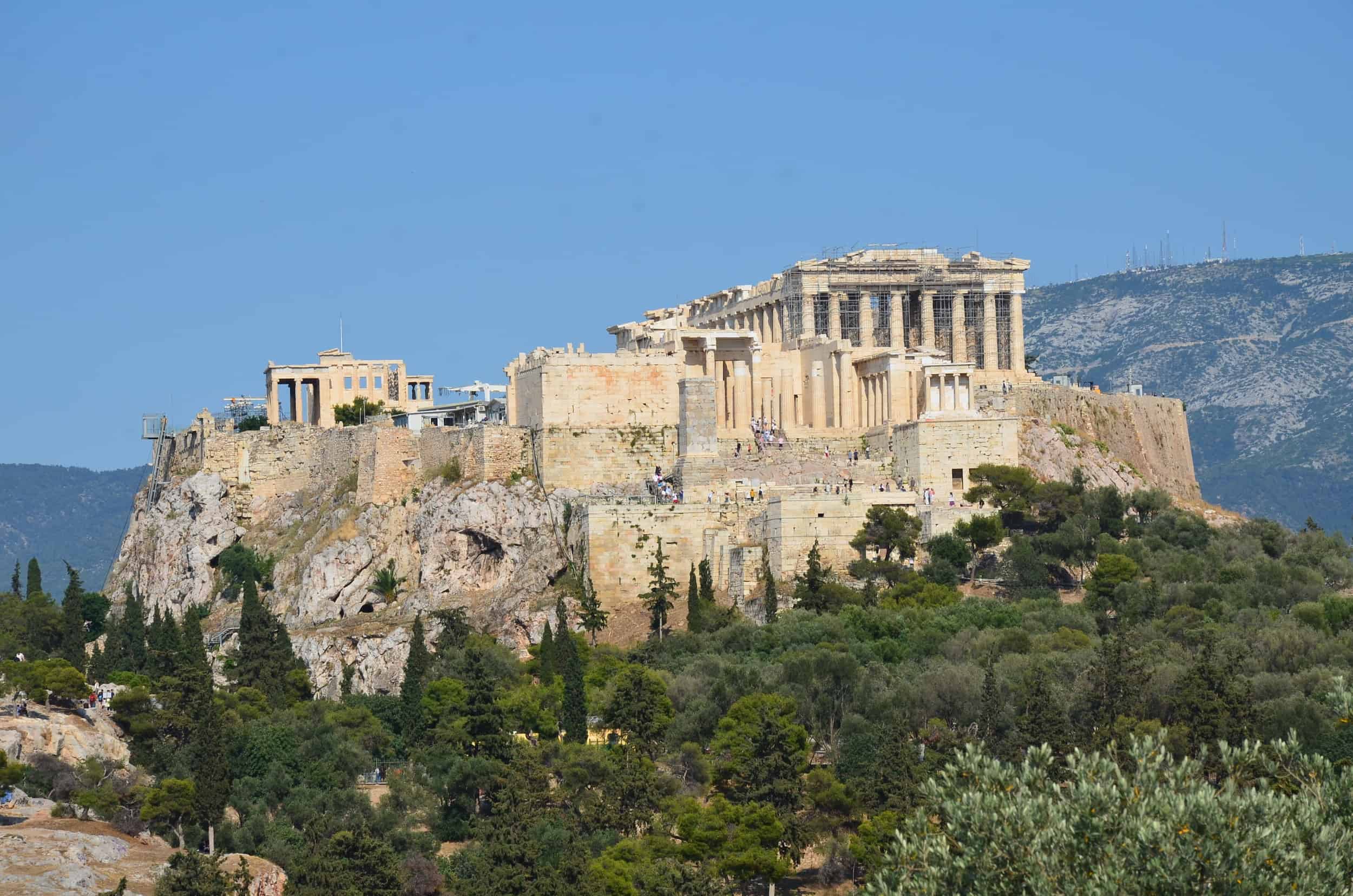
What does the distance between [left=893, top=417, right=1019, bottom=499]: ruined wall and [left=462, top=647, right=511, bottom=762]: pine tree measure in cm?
1867

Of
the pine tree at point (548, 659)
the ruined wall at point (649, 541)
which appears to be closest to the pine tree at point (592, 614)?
the ruined wall at point (649, 541)

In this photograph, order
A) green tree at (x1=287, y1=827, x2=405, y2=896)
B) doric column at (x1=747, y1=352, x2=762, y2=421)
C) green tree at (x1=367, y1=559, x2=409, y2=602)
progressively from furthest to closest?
doric column at (x1=747, y1=352, x2=762, y2=421) < green tree at (x1=367, y1=559, x2=409, y2=602) < green tree at (x1=287, y1=827, x2=405, y2=896)

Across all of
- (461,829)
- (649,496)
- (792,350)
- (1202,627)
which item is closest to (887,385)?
(792,350)

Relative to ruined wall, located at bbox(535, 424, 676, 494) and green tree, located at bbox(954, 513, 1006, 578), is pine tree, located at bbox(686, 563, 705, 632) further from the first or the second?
green tree, located at bbox(954, 513, 1006, 578)

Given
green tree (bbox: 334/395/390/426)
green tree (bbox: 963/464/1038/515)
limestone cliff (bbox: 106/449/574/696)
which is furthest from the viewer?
green tree (bbox: 334/395/390/426)

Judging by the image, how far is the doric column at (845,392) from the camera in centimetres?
8112

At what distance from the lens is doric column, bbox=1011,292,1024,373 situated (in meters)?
89.9

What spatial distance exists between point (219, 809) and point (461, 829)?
19.2ft

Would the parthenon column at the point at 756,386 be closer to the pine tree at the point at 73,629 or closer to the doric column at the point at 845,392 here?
the doric column at the point at 845,392

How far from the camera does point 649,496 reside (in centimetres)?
7575

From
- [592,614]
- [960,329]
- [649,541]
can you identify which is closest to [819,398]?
[960,329]

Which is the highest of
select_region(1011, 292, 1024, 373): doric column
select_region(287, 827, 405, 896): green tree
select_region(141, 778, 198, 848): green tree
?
select_region(1011, 292, 1024, 373): doric column

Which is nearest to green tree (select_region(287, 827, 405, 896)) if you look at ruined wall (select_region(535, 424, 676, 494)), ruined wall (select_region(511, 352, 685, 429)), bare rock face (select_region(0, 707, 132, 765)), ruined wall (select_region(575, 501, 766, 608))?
bare rock face (select_region(0, 707, 132, 765))

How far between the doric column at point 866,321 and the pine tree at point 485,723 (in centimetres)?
2967
